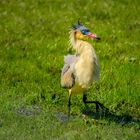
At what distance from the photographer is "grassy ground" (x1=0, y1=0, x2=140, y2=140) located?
9.68 m

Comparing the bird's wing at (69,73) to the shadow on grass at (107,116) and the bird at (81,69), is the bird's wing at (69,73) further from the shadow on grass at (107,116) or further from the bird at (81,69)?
the shadow on grass at (107,116)

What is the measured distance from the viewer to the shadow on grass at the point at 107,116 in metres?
10.2

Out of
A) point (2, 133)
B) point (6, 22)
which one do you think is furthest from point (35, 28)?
point (2, 133)

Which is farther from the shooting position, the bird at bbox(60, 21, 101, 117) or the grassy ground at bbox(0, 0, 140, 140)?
the bird at bbox(60, 21, 101, 117)

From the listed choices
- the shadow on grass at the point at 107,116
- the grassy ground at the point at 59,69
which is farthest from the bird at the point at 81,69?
the grassy ground at the point at 59,69

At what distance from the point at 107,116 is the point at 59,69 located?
2413 millimetres

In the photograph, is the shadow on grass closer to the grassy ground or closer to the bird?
the grassy ground

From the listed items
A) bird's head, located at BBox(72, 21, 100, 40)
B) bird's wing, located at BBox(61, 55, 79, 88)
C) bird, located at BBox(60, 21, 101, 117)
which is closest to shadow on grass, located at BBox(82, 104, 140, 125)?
bird, located at BBox(60, 21, 101, 117)

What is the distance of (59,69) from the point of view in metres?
12.6

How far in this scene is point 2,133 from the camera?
9.11 meters

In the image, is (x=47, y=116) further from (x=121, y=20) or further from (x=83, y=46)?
(x=121, y=20)

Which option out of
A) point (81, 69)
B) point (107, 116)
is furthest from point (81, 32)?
point (107, 116)

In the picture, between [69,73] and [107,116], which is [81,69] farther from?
[107,116]

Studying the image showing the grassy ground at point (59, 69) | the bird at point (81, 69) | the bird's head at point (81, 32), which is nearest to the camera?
the grassy ground at point (59, 69)
